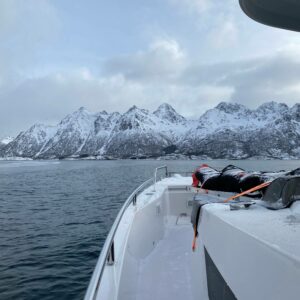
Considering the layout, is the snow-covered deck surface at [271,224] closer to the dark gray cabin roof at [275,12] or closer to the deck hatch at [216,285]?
the deck hatch at [216,285]

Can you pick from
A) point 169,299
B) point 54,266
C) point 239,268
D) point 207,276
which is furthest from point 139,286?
point 54,266

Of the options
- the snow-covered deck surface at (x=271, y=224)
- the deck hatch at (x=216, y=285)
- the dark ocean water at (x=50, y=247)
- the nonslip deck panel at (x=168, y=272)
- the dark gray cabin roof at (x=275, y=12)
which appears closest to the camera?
the snow-covered deck surface at (x=271, y=224)

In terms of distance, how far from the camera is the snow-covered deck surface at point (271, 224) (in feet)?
6.57

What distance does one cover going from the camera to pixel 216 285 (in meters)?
Answer: 3.50

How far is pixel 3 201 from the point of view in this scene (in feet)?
82.6

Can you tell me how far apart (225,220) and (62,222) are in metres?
14.9

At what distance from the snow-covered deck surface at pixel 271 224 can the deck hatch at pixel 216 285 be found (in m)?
0.58

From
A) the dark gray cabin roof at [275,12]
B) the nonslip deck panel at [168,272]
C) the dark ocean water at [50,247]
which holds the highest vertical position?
the dark gray cabin roof at [275,12]

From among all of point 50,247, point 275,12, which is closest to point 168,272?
point 275,12

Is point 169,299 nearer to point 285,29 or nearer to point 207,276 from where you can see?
point 207,276

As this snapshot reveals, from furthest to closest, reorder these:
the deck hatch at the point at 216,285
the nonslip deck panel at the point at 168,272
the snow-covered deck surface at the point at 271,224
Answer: the nonslip deck panel at the point at 168,272
the deck hatch at the point at 216,285
the snow-covered deck surface at the point at 271,224

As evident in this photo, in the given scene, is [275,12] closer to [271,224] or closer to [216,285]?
[271,224]

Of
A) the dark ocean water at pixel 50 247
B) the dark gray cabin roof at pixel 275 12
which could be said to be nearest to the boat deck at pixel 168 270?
the dark ocean water at pixel 50 247

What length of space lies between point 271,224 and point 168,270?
3540 mm
